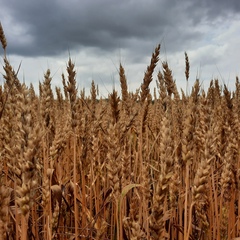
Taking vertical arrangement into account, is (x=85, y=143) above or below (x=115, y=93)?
below

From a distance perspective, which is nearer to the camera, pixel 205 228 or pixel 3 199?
pixel 3 199

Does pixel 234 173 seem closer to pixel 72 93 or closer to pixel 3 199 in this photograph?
pixel 72 93

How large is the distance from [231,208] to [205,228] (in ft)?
1.42

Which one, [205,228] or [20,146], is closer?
[20,146]

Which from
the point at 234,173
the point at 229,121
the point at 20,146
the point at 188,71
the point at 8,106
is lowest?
the point at 234,173

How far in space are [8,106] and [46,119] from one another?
1.03 feet

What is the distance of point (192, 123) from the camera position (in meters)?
1.42

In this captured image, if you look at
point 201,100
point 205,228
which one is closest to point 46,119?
point 201,100

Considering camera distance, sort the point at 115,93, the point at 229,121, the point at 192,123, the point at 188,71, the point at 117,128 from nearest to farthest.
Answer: the point at 192,123 < the point at 117,128 < the point at 115,93 < the point at 229,121 < the point at 188,71

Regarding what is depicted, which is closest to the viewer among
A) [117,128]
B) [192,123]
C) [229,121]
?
[192,123]

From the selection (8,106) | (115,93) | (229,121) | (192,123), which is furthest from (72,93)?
(229,121)

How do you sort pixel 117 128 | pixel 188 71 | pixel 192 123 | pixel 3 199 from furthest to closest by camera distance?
pixel 188 71
pixel 117 128
pixel 192 123
pixel 3 199

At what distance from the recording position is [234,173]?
6.57 feet

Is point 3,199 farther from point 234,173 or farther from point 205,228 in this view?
point 234,173
